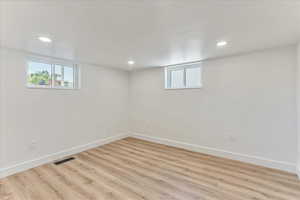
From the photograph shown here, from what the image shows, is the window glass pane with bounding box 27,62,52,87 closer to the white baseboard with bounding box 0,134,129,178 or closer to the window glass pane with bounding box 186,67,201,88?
the white baseboard with bounding box 0,134,129,178

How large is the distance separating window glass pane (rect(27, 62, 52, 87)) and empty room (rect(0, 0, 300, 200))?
0.02 meters

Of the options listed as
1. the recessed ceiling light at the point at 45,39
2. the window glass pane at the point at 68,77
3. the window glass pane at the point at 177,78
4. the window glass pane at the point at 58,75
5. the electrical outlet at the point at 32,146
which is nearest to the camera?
the recessed ceiling light at the point at 45,39

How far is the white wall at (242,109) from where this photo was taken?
247 centimetres

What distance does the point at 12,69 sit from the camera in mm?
2449

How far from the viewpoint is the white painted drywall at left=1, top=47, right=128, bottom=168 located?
245 cm

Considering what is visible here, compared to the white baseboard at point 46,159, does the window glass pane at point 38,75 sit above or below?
above

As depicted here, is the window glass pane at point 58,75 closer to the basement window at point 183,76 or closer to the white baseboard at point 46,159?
the white baseboard at point 46,159

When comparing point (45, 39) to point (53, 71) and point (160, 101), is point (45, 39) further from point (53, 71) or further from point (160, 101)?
point (160, 101)

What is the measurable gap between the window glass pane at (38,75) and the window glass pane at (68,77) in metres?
0.33

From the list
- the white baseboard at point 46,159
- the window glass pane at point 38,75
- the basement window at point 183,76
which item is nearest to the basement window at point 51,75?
the window glass pane at point 38,75

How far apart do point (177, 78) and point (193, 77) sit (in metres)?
0.47

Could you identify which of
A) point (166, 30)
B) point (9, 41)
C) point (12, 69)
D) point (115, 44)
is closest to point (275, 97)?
point (166, 30)

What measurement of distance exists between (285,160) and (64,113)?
448 centimetres

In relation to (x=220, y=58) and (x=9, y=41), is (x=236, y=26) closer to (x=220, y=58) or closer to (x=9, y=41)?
(x=220, y=58)
